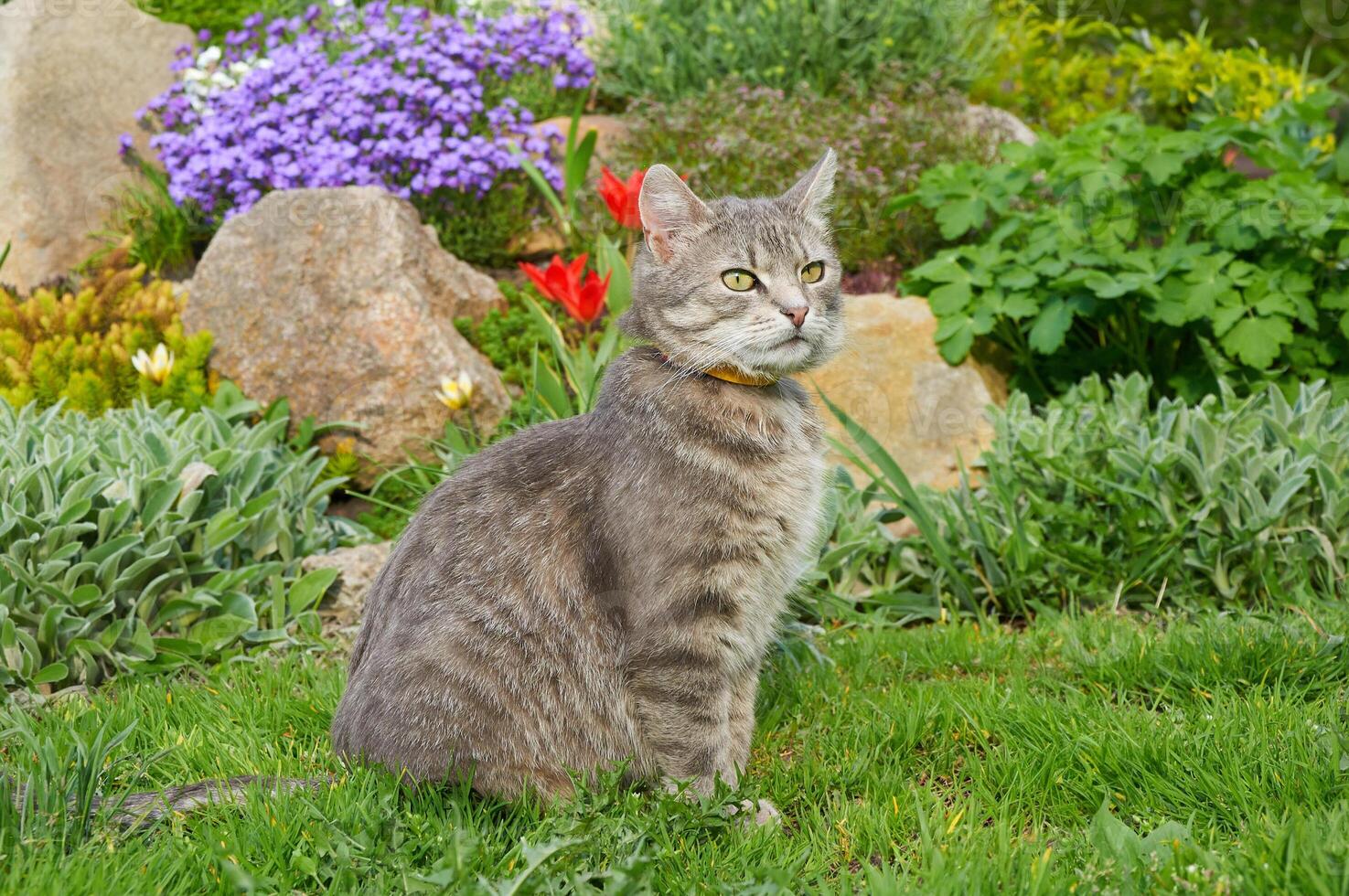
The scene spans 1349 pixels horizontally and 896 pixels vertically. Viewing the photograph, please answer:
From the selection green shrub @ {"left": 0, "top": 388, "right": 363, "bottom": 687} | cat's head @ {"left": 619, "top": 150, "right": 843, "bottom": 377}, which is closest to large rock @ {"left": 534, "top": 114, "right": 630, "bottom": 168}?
green shrub @ {"left": 0, "top": 388, "right": 363, "bottom": 687}

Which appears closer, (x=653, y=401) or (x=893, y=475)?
(x=653, y=401)

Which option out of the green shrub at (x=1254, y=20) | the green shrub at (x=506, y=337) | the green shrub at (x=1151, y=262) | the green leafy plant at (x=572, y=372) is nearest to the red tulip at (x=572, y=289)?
the green leafy plant at (x=572, y=372)

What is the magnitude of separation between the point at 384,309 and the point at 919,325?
280 centimetres

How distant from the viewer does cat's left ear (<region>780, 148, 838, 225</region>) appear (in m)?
3.41

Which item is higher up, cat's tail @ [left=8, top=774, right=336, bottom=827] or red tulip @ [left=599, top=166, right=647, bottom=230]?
red tulip @ [left=599, top=166, right=647, bottom=230]

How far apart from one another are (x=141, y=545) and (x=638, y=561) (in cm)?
233

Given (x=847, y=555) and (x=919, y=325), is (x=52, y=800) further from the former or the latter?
(x=919, y=325)

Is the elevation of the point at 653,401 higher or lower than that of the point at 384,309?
higher

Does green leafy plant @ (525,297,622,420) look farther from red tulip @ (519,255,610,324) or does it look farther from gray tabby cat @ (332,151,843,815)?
gray tabby cat @ (332,151,843,815)

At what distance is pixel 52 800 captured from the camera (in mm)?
2656

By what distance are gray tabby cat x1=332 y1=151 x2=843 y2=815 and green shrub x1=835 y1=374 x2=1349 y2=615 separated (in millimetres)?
1427

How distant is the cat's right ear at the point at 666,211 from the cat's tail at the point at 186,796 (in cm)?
175

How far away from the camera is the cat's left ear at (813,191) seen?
3414mm

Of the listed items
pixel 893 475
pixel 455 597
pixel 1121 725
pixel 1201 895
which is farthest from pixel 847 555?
pixel 1201 895
